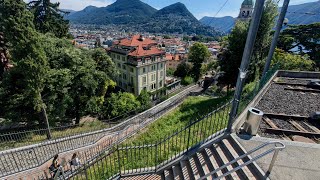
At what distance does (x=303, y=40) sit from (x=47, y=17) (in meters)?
32.6

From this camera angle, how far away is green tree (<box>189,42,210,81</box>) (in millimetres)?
42906

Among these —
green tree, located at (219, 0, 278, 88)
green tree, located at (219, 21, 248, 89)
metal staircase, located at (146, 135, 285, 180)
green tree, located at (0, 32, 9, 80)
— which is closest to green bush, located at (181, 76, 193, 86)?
green tree, located at (219, 0, 278, 88)

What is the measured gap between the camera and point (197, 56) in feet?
144

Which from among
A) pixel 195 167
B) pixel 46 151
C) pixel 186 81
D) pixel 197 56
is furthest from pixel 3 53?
pixel 197 56

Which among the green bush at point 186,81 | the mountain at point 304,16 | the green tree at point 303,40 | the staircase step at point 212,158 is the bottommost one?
the green bush at point 186,81

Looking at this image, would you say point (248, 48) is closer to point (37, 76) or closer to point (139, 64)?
point (37, 76)

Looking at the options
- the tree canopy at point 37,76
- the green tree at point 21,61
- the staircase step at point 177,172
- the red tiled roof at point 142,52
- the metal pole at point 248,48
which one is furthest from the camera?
the red tiled roof at point 142,52

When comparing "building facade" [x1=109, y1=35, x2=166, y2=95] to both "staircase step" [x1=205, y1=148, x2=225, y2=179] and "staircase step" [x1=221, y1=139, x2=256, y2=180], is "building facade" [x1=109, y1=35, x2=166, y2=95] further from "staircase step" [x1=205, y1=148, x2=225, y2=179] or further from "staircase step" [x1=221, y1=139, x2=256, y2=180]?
"staircase step" [x1=221, y1=139, x2=256, y2=180]

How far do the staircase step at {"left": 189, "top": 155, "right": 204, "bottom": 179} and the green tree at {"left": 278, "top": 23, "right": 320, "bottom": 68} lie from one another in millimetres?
23965

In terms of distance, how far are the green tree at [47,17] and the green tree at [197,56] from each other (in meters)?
29.2

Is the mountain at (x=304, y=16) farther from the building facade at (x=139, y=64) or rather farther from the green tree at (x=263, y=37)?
the building facade at (x=139, y=64)

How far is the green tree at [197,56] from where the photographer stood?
141ft

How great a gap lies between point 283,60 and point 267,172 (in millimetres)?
17007

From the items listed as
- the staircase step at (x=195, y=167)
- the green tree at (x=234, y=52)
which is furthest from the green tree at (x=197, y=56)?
the staircase step at (x=195, y=167)
